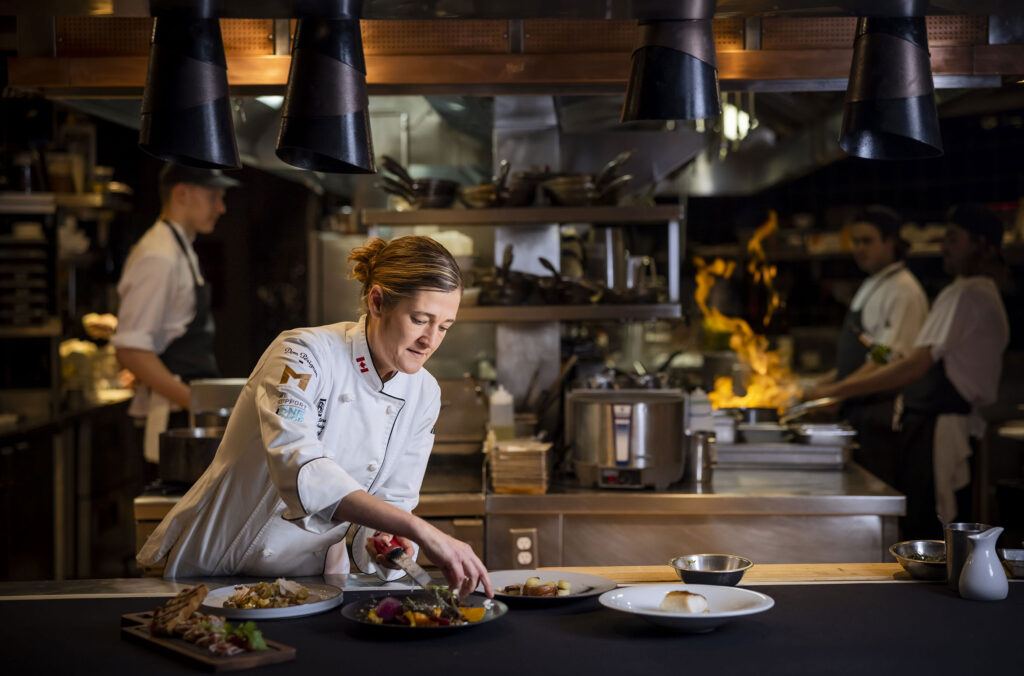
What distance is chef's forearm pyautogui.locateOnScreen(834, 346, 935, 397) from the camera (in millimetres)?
4988

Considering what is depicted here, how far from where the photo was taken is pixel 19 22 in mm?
3414

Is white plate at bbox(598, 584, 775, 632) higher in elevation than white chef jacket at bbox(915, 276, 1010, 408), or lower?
lower

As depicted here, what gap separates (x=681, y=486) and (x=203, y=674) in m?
2.34

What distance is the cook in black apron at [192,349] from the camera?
15.2 feet

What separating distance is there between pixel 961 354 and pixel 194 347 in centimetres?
342

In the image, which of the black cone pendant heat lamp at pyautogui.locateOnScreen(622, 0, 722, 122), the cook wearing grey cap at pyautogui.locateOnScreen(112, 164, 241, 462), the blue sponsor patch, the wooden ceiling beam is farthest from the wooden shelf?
the black cone pendant heat lamp at pyautogui.locateOnScreen(622, 0, 722, 122)

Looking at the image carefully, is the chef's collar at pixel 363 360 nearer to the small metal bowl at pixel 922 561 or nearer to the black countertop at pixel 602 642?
the black countertop at pixel 602 642

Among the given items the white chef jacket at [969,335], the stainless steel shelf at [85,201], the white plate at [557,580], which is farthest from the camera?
Result: the stainless steel shelf at [85,201]

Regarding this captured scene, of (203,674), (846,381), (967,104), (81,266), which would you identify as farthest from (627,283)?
(81,266)

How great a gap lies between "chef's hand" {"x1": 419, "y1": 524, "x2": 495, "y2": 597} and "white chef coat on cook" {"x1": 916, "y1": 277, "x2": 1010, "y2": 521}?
355cm

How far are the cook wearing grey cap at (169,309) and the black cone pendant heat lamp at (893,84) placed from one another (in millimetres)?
2747

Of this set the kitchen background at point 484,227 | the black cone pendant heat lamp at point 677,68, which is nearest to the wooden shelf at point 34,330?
the kitchen background at point 484,227

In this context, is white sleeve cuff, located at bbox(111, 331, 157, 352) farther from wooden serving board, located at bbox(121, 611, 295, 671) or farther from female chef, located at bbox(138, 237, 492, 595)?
wooden serving board, located at bbox(121, 611, 295, 671)

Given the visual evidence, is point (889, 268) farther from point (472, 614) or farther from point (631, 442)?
point (472, 614)
